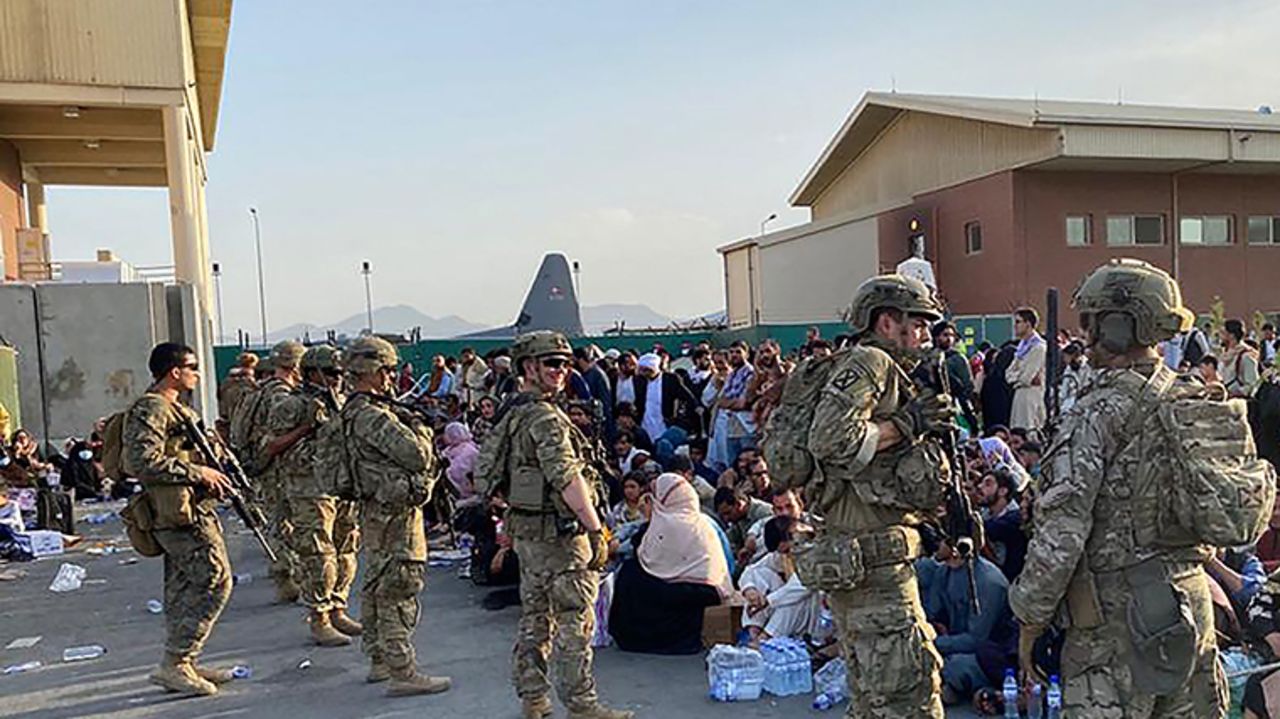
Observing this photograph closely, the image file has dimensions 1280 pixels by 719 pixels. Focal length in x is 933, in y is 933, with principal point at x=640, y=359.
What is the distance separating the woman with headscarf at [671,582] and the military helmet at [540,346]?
184 cm

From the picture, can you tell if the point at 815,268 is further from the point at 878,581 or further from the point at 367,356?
the point at 878,581

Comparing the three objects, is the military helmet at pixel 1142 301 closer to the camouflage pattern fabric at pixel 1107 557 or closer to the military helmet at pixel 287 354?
the camouflage pattern fabric at pixel 1107 557

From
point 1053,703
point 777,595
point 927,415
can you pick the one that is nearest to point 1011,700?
point 1053,703

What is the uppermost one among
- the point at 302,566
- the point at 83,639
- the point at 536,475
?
the point at 536,475

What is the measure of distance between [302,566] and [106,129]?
20978 millimetres

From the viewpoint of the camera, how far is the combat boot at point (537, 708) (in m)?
4.70

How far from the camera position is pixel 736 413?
9133 mm

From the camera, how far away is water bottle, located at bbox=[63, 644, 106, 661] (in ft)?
20.4

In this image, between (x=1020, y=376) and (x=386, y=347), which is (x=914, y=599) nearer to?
(x=386, y=347)

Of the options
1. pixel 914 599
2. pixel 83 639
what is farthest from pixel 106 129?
pixel 914 599

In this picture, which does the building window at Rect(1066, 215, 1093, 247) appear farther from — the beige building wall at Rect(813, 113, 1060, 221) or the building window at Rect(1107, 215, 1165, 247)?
the beige building wall at Rect(813, 113, 1060, 221)

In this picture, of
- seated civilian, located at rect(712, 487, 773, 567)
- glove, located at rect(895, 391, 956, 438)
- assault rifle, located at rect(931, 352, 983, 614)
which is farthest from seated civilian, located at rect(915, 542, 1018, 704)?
seated civilian, located at rect(712, 487, 773, 567)

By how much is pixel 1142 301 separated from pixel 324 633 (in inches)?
210

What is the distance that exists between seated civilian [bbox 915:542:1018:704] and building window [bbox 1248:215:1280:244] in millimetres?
22833
